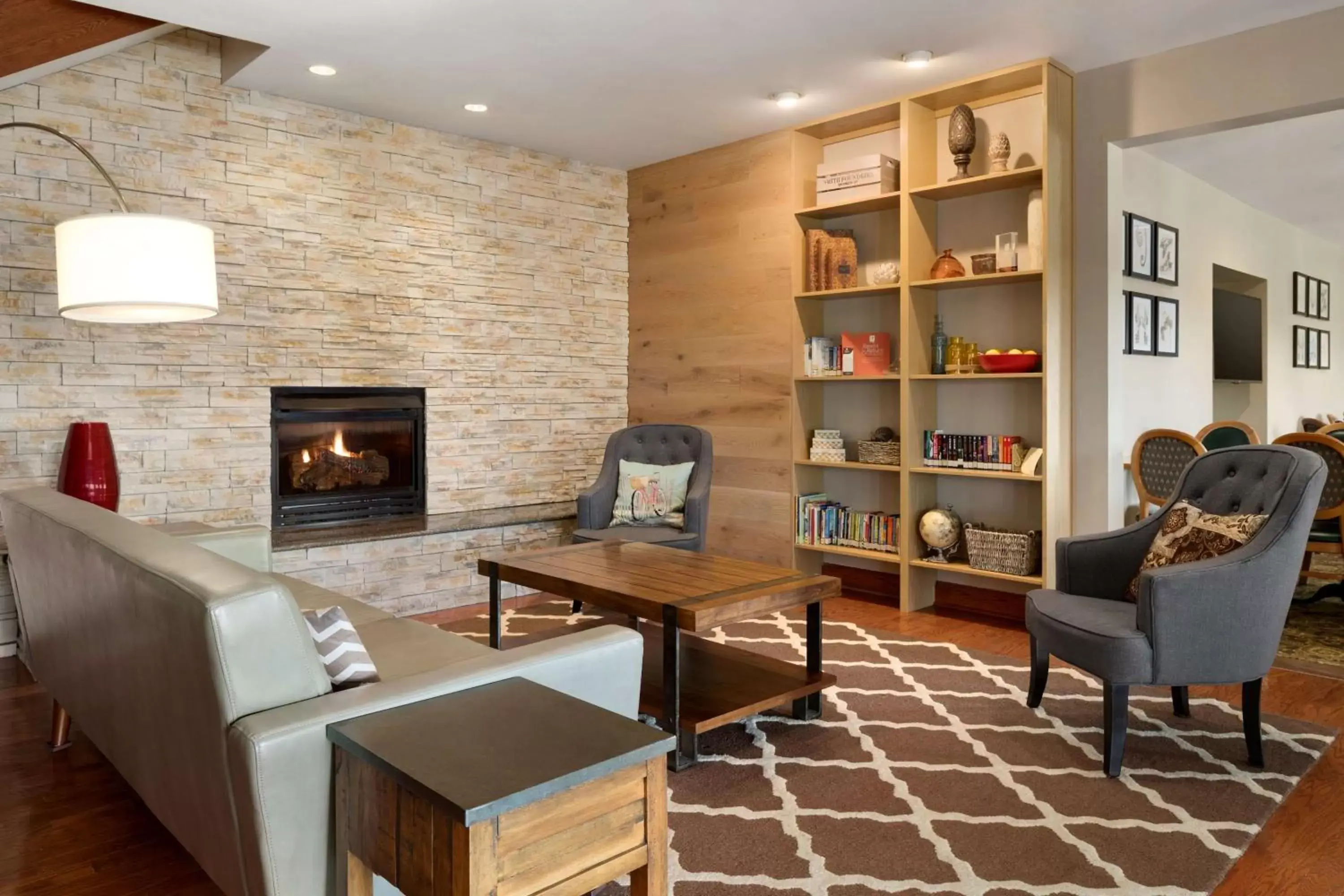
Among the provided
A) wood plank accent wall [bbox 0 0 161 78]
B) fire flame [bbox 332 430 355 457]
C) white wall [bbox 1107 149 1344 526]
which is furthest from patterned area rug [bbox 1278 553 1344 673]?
wood plank accent wall [bbox 0 0 161 78]

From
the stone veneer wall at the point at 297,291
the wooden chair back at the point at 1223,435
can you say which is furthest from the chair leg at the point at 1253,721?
the stone veneer wall at the point at 297,291

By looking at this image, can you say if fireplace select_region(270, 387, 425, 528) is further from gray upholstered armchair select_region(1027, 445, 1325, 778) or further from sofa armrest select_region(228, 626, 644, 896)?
gray upholstered armchair select_region(1027, 445, 1325, 778)

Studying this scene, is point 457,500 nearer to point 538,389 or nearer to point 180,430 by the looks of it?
point 538,389

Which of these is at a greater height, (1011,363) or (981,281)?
(981,281)

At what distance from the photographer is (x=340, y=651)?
1.83 meters

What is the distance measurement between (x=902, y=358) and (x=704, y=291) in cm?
142

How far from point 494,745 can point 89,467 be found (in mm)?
3014

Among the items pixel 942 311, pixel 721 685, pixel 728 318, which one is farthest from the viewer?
pixel 728 318

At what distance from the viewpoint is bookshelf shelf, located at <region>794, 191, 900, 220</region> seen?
461 centimetres

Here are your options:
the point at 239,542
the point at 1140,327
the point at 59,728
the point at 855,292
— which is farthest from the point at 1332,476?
the point at 59,728

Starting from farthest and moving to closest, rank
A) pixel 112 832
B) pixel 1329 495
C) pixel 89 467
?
1. pixel 1329 495
2. pixel 89 467
3. pixel 112 832

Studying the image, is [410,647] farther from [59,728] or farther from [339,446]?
[339,446]

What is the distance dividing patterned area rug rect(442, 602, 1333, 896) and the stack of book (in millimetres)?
1689

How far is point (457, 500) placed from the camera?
5.13 meters
